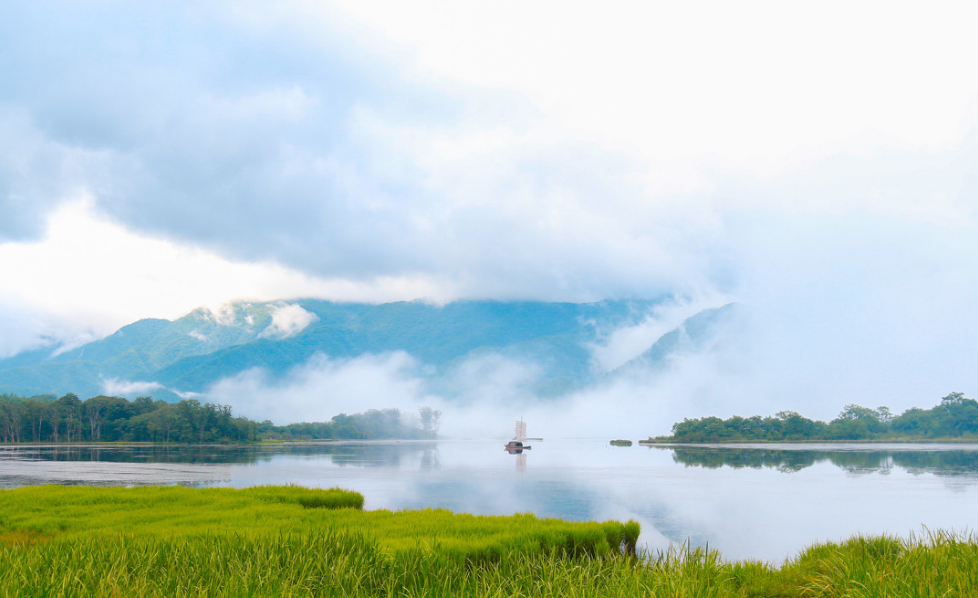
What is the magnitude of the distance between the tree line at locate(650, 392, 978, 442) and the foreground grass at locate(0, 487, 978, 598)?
174 metres

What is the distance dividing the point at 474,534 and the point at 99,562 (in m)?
9.09

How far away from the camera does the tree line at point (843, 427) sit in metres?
169

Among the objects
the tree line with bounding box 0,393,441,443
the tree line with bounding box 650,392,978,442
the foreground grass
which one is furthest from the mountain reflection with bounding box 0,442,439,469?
the tree line with bounding box 650,392,978,442

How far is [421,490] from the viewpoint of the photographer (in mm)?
44438

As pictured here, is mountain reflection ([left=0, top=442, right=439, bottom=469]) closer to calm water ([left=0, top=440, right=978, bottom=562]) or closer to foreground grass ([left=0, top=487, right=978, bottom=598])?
calm water ([left=0, top=440, right=978, bottom=562])

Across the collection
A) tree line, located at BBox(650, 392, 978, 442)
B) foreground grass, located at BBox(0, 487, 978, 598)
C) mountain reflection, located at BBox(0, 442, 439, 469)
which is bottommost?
tree line, located at BBox(650, 392, 978, 442)

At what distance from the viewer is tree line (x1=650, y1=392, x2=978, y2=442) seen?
169 meters

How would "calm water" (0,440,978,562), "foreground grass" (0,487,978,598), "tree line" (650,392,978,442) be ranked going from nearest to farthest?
"foreground grass" (0,487,978,598)
"calm water" (0,440,978,562)
"tree line" (650,392,978,442)

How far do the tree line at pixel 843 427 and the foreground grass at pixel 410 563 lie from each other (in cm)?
17364

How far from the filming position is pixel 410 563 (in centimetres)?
1169

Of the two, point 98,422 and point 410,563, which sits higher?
point 410,563

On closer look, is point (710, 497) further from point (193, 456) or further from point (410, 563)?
point (193, 456)

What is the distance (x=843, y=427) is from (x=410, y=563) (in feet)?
661

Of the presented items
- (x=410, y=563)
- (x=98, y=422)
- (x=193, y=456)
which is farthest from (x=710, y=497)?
(x=98, y=422)
